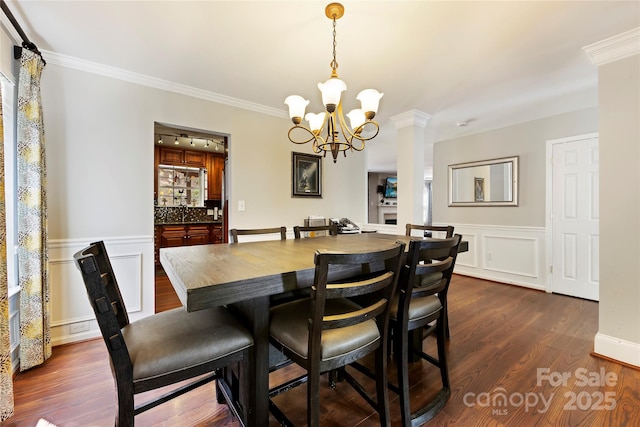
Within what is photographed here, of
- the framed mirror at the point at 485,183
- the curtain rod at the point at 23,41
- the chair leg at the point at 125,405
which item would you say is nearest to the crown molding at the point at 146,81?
the curtain rod at the point at 23,41

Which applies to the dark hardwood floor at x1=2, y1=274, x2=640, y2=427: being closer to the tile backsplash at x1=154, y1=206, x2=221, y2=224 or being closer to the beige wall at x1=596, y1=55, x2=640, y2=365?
the beige wall at x1=596, y1=55, x2=640, y2=365

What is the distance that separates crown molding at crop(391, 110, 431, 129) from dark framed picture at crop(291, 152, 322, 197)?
113cm

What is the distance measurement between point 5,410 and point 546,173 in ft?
17.4

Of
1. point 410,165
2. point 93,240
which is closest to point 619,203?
point 410,165

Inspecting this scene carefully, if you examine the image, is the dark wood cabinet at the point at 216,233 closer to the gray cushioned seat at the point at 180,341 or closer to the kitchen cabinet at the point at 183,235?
the kitchen cabinet at the point at 183,235

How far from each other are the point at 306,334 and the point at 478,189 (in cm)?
411

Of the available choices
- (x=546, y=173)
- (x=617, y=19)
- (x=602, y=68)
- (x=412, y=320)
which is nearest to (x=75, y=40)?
(x=412, y=320)

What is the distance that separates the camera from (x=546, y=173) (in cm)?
362

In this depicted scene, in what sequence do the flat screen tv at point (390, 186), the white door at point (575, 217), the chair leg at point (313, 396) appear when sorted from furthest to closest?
the flat screen tv at point (390, 186)
the white door at point (575, 217)
the chair leg at point (313, 396)

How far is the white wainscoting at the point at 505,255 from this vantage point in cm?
373

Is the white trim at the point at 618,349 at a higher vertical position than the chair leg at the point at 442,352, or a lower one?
lower

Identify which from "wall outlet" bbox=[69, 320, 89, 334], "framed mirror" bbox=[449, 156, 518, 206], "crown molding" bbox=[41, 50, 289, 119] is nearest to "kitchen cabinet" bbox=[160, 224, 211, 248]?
"wall outlet" bbox=[69, 320, 89, 334]

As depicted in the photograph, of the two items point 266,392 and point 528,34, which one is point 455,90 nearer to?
point 528,34

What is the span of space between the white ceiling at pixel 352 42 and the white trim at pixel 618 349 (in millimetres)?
2186
